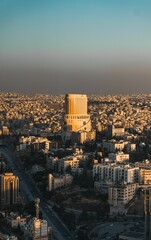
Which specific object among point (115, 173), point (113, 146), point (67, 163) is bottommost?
point (115, 173)

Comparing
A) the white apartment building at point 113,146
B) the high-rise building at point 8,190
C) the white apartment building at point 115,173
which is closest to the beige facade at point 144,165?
the white apartment building at point 115,173

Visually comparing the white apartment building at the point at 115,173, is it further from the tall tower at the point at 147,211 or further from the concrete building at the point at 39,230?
the tall tower at the point at 147,211

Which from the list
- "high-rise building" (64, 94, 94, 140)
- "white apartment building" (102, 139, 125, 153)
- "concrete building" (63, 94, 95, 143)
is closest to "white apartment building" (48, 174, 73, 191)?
"white apartment building" (102, 139, 125, 153)

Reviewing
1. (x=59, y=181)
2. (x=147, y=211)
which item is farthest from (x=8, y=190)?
(x=147, y=211)

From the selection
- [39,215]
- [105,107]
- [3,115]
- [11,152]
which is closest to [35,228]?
[39,215]

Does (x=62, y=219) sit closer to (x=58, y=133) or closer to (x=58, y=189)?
(x=58, y=189)

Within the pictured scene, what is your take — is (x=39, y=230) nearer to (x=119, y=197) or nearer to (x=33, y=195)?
(x=119, y=197)

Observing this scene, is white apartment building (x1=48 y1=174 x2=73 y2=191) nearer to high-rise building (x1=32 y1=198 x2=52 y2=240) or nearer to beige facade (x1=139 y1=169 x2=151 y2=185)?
beige facade (x1=139 y1=169 x2=151 y2=185)

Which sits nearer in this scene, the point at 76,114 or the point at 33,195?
the point at 33,195
